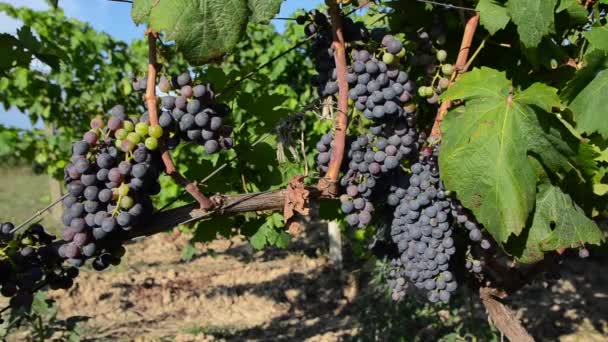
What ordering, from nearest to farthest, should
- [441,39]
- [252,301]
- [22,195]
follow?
[441,39] < [252,301] < [22,195]

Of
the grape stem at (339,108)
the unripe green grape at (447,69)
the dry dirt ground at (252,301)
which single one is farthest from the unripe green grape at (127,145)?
the dry dirt ground at (252,301)

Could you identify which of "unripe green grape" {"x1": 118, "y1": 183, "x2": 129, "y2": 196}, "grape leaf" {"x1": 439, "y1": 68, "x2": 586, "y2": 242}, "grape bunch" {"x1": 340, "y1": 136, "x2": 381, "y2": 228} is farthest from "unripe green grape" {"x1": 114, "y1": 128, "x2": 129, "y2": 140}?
"grape leaf" {"x1": 439, "y1": 68, "x2": 586, "y2": 242}

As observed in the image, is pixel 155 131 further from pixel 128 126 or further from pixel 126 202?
pixel 126 202

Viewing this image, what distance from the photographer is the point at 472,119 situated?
5.88ft

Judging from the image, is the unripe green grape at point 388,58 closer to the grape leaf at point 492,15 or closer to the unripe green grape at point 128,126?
the grape leaf at point 492,15

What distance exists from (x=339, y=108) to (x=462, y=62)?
52cm

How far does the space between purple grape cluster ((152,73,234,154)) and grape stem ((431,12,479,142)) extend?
794mm

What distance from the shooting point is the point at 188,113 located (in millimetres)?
1525

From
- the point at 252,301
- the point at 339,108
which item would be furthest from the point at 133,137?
the point at 252,301

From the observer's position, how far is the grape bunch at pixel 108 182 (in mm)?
1460

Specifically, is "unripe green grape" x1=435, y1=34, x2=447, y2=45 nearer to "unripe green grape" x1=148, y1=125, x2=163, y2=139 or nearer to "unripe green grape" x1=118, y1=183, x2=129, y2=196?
"unripe green grape" x1=148, y1=125, x2=163, y2=139

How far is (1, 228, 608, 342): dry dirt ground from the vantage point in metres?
5.67

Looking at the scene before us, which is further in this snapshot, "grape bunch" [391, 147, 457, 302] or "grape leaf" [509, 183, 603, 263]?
"grape bunch" [391, 147, 457, 302]

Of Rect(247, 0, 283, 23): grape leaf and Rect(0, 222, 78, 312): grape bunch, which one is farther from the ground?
Rect(247, 0, 283, 23): grape leaf
